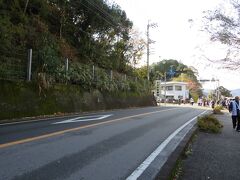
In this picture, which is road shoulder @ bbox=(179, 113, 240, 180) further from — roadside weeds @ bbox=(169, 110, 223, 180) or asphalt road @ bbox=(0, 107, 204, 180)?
asphalt road @ bbox=(0, 107, 204, 180)

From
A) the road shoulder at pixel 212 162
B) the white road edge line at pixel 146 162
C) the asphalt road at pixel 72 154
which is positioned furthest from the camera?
the road shoulder at pixel 212 162

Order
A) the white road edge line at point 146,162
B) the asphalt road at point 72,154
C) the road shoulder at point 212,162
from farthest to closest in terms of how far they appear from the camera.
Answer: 1. the road shoulder at point 212,162
2. the white road edge line at point 146,162
3. the asphalt road at point 72,154

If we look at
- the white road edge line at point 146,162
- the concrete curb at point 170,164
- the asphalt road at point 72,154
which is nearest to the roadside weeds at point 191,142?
the concrete curb at point 170,164

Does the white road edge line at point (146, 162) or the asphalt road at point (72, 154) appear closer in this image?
the asphalt road at point (72, 154)

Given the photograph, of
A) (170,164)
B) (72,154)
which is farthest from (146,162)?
(72,154)

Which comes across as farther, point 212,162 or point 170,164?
point 212,162

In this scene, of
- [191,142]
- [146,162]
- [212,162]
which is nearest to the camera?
[146,162]

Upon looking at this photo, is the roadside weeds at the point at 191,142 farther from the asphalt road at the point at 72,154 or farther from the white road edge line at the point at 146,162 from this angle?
the asphalt road at the point at 72,154

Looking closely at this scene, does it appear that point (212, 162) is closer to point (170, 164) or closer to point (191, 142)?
point (170, 164)

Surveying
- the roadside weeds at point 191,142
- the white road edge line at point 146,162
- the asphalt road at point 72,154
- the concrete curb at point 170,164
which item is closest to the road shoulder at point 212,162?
the roadside weeds at point 191,142

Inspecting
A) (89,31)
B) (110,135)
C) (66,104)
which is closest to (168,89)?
(89,31)

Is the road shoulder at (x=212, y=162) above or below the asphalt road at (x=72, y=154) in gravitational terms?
below

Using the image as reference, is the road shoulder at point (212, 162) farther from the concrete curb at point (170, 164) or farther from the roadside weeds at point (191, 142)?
the concrete curb at point (170, 164)

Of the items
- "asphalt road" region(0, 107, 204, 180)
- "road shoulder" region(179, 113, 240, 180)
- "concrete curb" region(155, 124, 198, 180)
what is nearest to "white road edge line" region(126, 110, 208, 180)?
"asphalt road" region(0, 107, 204, 180)
